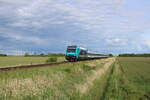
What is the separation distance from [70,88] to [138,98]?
Answer: 4785mm

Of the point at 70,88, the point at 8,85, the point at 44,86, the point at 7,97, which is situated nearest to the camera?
the point at 7,97

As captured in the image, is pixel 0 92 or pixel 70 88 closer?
pixel 0 92

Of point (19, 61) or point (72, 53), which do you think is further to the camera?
point (19, 61)

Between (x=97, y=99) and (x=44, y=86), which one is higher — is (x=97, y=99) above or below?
below

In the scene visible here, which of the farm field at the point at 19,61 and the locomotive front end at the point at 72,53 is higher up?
the locomotive front end at the point at 72,53

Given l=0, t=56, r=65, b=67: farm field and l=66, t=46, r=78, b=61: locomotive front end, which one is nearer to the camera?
l=0, t=56, r=65, b=67: farm field

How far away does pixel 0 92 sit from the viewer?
966 centimetres

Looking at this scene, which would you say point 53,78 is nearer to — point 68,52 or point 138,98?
point 138,98

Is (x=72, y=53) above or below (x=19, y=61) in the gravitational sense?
above

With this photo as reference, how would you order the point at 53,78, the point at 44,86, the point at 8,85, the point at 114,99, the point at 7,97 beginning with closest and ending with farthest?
the point at 7,97
the point at 8,85
the point at 44,86
the point at 114,99
the point at 53,78

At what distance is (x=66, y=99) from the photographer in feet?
34.7

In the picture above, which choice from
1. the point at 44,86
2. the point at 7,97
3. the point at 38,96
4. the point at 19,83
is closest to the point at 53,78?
the point at 44,86

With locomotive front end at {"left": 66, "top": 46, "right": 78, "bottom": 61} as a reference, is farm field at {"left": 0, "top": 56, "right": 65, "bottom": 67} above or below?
below

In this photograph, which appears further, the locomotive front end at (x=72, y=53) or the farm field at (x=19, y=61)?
the locomotive front end at (x=72, y=53)
